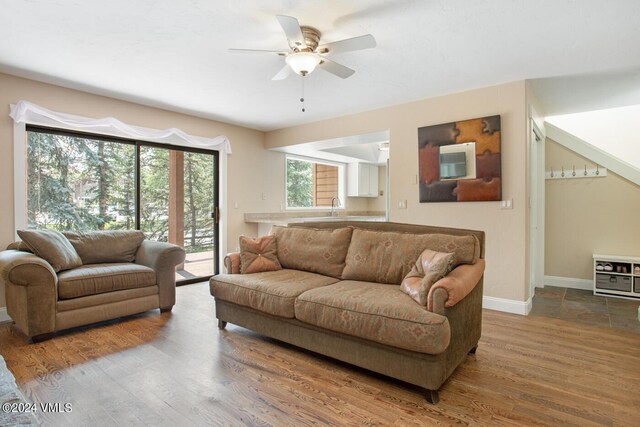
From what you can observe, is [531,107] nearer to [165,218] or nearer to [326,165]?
[326,165]

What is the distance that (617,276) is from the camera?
4.29 meters

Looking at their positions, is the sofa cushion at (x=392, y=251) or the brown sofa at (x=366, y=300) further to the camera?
the sofa cushion at (x=392, y=251)

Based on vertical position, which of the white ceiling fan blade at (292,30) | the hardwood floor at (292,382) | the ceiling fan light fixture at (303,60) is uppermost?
the white ceiling fan blade at (292,30)

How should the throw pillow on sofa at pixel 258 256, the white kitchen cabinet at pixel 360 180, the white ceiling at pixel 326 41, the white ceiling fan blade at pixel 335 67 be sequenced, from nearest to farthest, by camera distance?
the white ceiling at pixel 326 41 < the white ceiling fan blade at pixel 335 67 < the throw pillow on sofa at pixel 258 256 < the white kitchen cabinet at pixel 360 180

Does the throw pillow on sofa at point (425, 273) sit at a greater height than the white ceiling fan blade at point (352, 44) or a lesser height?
Answer: lesser

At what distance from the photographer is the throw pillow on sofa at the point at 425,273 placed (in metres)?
2.13

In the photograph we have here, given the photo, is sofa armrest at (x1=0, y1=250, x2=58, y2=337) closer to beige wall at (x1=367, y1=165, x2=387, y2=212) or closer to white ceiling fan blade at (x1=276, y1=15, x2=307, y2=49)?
white ceiling fan blade at (x1=276, y1=15, x2=307, y2=49)

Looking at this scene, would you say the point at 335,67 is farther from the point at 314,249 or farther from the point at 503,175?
the point at 503,175

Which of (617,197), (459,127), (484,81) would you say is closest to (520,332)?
(459,127)

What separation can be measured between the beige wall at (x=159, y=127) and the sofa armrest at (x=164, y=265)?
4.40 feet

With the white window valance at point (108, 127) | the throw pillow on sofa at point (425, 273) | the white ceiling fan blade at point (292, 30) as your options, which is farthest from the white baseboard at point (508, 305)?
the white window valance at point (108, 127)

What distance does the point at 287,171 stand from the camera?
6.48 metres

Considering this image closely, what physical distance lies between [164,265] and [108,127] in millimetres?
1861

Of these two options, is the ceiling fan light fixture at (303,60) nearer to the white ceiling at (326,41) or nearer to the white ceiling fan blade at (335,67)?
the white ceiling fan blade at (335,67)
